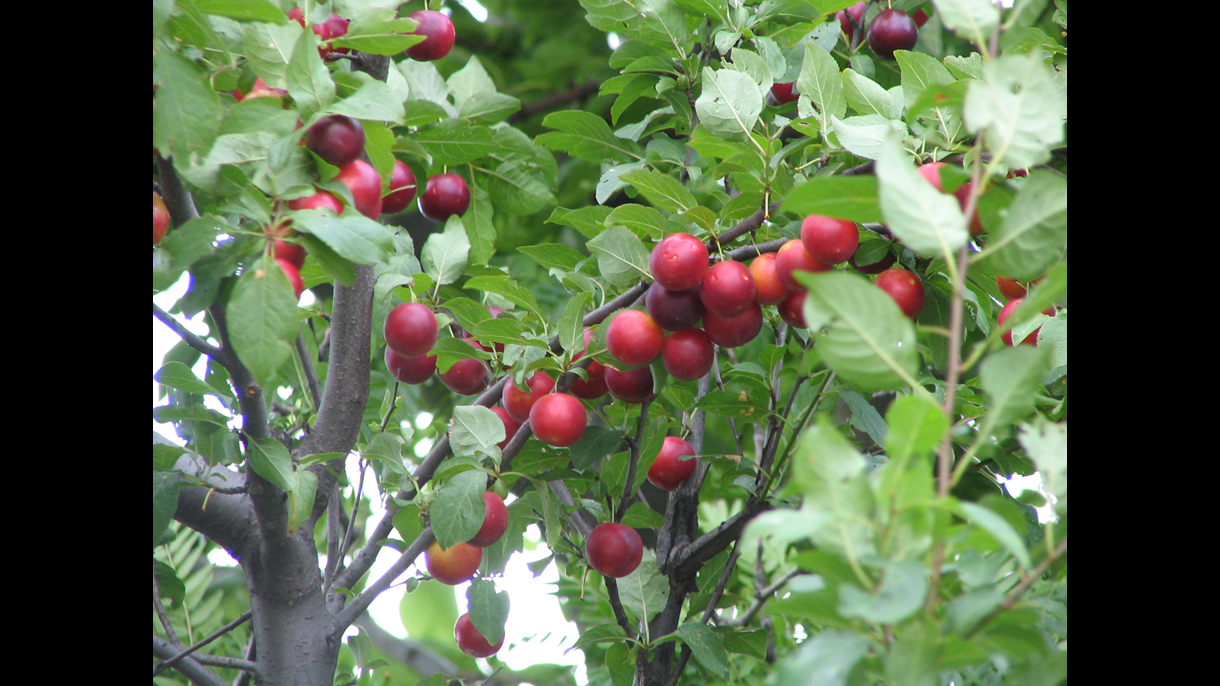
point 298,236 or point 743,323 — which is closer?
point 298,236

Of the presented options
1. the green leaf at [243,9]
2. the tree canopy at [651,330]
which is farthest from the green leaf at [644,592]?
the green leaf at [243,9]

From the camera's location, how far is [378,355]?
2180 mm

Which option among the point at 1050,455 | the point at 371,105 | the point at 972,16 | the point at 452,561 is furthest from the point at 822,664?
the point at 452,561

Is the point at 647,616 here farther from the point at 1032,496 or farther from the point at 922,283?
the point at 1032,496

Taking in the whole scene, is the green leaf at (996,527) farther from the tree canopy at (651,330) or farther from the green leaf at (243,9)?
the green leaf at (243,9)

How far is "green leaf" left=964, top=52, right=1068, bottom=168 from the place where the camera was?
58 centimetres

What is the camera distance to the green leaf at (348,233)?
0.79m

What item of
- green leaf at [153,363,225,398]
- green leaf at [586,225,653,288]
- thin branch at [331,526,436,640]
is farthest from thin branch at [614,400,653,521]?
green leaf at [153,363,225,398]

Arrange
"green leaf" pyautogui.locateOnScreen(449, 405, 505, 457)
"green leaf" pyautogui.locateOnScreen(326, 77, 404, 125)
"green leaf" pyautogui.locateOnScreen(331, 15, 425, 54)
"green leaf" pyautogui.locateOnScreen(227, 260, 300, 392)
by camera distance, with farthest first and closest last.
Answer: "green leaf" pyautogui.locateOnScreen(449, 405, 505, 457) → "green leaf" pyautogui.locateOnScreen(331, 15, 425, 54) → "green leaf" pyautogui.locateOnScreen(326, 77, 404, 125) → "green leaf" pyautogui.locateOnScreen(227, 260, 300, 392)

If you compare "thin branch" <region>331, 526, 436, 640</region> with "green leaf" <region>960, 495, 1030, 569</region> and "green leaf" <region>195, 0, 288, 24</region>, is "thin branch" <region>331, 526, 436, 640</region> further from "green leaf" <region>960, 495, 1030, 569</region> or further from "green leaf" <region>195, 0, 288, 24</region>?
"green leaf" <region>960, 495, 1030, 569</region>

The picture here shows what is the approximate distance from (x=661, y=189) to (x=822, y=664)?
2.41 ft
